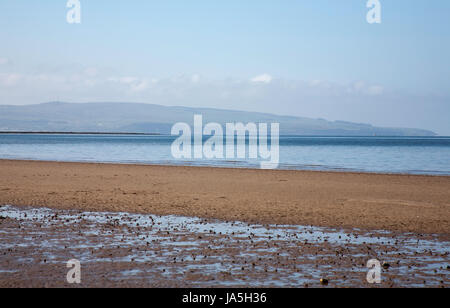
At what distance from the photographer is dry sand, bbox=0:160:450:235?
48.2ft

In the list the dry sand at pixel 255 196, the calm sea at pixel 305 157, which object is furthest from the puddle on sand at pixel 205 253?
the calm sea at pixel 305 157

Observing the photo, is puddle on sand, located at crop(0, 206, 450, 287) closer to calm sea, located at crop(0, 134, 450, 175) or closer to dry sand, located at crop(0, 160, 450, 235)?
dry sand, located at crop(0, 160, 450, 235)

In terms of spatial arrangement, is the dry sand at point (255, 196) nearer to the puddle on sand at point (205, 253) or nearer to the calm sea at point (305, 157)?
the puddle on sand at point (205, 253)

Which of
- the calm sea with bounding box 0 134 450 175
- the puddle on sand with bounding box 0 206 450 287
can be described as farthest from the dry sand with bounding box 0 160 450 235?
the calm sea with bounding box 0 134 450 175

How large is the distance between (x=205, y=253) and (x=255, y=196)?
9318 mm

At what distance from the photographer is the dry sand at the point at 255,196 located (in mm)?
14688

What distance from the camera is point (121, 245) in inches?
417

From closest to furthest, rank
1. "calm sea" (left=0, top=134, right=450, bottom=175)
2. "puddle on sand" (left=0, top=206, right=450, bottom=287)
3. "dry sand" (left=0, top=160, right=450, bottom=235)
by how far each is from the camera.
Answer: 1. "puddle on sand" (left=0, top=206, right=450, bottom=287)
2. "dry sand" (left=0, top=160, right=450, bottom=235)
3. "calm sea" (left=0, top=134, right=450, bottom=175)

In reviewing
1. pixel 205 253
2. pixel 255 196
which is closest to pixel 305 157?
pixel 255 196

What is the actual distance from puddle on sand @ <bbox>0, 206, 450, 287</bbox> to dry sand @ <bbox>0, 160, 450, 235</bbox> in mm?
1669

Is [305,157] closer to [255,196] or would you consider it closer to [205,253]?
[255,196]

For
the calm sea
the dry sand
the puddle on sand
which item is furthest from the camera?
the calm sea
